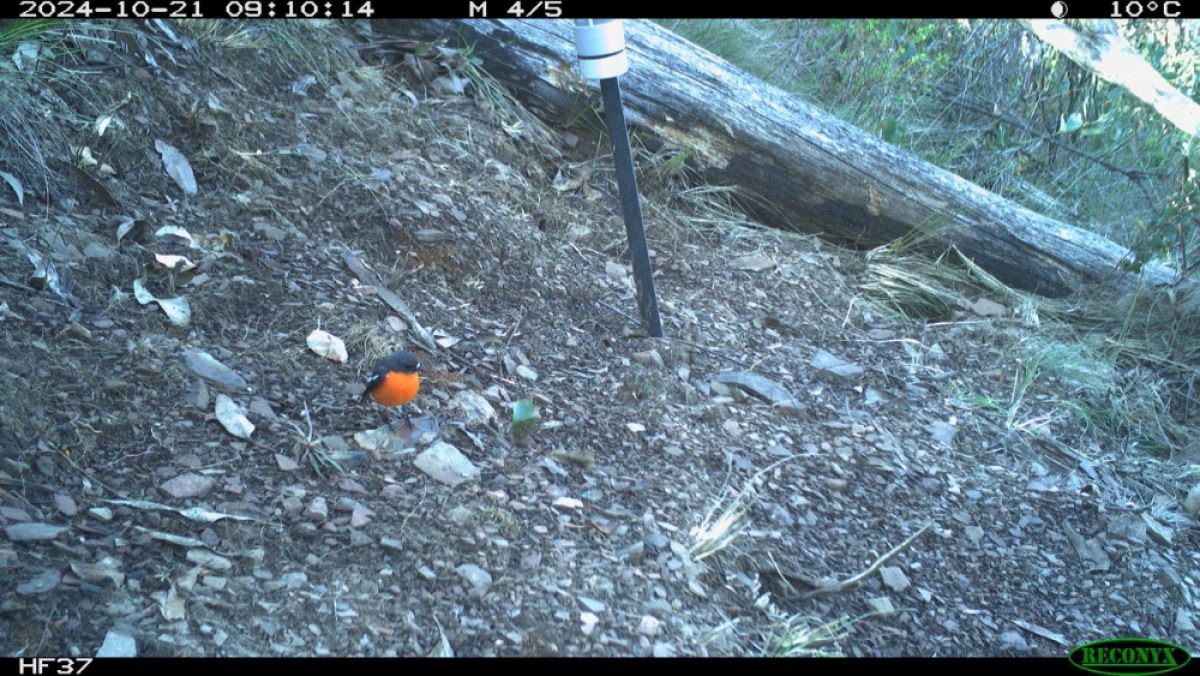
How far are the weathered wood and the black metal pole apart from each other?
1.04m

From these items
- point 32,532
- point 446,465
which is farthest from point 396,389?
A: point 32,532

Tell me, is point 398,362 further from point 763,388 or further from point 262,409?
point 763,388

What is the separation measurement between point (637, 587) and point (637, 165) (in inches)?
89.6

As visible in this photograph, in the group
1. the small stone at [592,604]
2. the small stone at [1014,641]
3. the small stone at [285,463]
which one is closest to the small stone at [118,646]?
the small stone at [285,463]

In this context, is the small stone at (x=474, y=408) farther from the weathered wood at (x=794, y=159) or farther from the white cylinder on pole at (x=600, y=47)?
the weathered wood at (x=794, y=159)

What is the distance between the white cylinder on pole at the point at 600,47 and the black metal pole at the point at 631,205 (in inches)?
1.9

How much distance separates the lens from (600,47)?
9.07 ft

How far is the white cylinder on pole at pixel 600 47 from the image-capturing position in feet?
9.04

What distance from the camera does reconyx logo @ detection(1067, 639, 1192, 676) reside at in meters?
2.43

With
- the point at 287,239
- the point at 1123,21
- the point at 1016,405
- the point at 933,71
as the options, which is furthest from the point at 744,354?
the point at 1123,21

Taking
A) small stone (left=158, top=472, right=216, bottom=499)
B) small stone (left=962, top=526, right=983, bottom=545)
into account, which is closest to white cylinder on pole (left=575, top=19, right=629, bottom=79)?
small stone (left=158, top=472, right=216, bottom=499)

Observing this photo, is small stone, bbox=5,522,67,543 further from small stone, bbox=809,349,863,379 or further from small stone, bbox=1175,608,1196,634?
small stone, bbox=1175,608,1196,634

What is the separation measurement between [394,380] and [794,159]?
90.5 inches

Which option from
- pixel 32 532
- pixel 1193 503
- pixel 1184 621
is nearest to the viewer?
pixel 32 532
